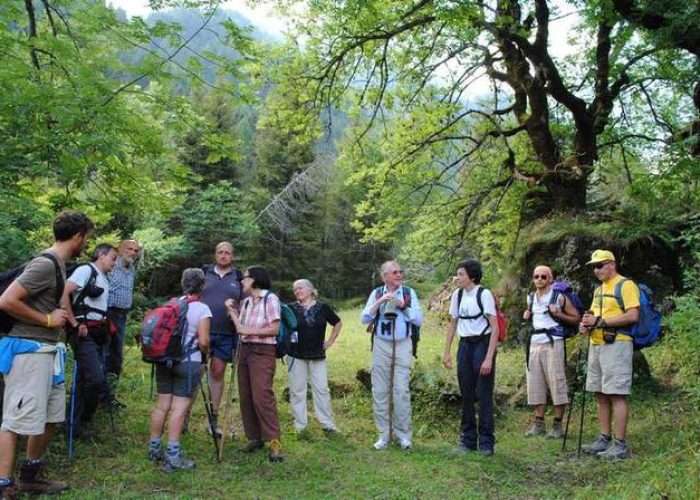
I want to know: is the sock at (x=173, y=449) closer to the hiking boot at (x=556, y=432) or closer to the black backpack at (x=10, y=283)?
the black backpack at (x=10, y=283)

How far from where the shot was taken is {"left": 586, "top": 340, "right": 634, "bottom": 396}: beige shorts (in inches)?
218

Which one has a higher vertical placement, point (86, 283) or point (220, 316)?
point (86, 283)

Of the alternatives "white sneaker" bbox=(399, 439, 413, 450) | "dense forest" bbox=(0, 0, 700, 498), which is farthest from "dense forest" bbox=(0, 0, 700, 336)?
"white sneaker" bbox=(399, 439, 413, 450)

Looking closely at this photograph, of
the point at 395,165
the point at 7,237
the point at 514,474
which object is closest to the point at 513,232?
the point at 395,165

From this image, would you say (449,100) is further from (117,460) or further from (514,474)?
(117,460)

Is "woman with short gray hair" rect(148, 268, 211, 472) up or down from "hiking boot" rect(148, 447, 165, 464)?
up

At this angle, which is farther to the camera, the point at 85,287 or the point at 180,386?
the point at 85,287

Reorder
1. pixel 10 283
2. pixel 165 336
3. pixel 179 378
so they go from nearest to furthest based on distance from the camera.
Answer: pixel 10 283 < pixel 165 336 < pixel 179 378

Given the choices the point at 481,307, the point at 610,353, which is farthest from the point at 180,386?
the point at 610,353

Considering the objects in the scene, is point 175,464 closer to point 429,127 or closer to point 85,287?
point 85,287

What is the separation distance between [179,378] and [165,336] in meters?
0.42

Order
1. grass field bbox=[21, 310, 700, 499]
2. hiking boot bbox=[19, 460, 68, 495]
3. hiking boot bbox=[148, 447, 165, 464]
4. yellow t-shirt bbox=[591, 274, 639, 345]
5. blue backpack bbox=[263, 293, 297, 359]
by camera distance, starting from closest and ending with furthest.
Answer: hiking boot bbox=[19, 460, 68, 495], grass field bbox=[21, 310, 700, 499], hiking boot bbox=[148, 447, 165, 464], yellow t-shirt bbox=[591, 274, 639, 345], blue backpack bbox=[263, 293, 297, 359]

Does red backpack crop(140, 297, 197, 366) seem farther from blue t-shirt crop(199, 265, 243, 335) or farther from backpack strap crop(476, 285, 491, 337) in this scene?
backpack strap crop(476, 285, 491, 337)

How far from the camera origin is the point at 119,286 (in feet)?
21.9
